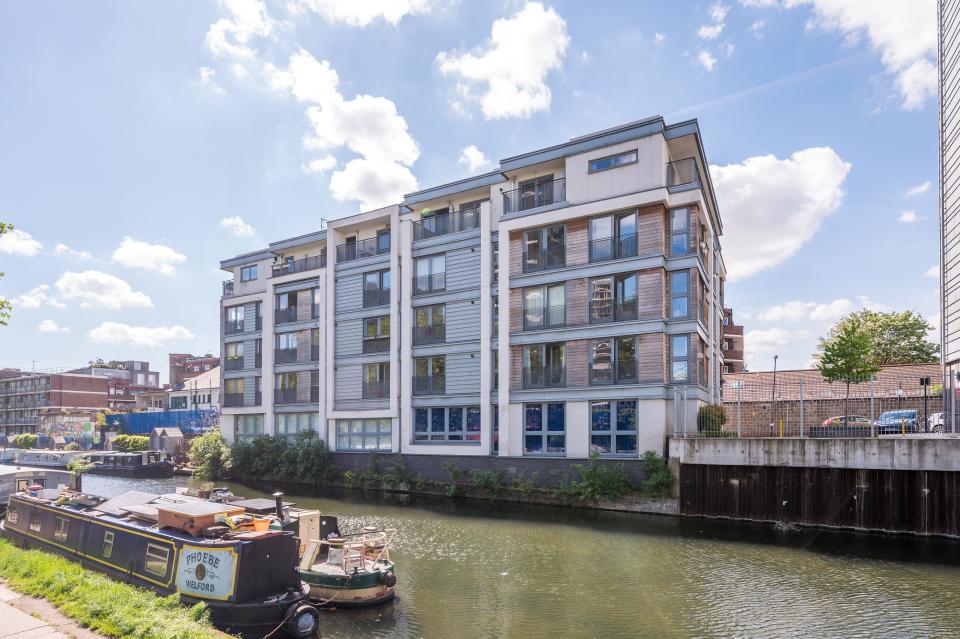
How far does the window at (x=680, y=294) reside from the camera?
26375mm

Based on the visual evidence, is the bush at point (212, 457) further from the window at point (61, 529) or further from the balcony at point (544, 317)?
the window at point (61, 529)

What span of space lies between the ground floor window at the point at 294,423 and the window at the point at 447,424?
7.76 meters

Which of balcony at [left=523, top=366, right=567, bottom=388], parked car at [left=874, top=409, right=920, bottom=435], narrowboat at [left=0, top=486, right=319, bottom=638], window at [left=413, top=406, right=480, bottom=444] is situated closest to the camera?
narrowboat at [left=0, top=486, right=319, bottom=638]

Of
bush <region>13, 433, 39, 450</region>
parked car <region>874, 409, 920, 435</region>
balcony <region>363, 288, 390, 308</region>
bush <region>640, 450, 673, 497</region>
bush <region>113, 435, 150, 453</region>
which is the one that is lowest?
bush <region>13, 433, 39, 450</region>

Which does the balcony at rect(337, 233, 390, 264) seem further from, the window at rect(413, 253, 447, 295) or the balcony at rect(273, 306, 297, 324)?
the balcony at rect(273, 306, 297, 324)

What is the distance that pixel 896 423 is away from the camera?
26.9m

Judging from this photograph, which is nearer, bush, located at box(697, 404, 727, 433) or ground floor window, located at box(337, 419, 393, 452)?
bush, located at box(697, 404, 727, 433)

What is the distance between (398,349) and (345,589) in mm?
21476

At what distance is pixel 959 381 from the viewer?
23.8 m

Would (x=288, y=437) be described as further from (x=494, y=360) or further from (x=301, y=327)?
(x=494, y=360)

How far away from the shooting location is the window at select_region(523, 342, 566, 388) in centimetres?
2848

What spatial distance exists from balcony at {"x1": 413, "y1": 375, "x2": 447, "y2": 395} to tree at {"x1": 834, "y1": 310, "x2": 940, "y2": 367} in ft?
116

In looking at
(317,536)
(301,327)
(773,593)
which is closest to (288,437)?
(301,327)

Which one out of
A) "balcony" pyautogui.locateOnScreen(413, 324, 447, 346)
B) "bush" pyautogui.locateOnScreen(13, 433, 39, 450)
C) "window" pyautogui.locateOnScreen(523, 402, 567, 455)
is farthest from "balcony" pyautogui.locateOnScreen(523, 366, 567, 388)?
"bush" pyautogui.locateOnScreen(13, 433, 39, 450)
